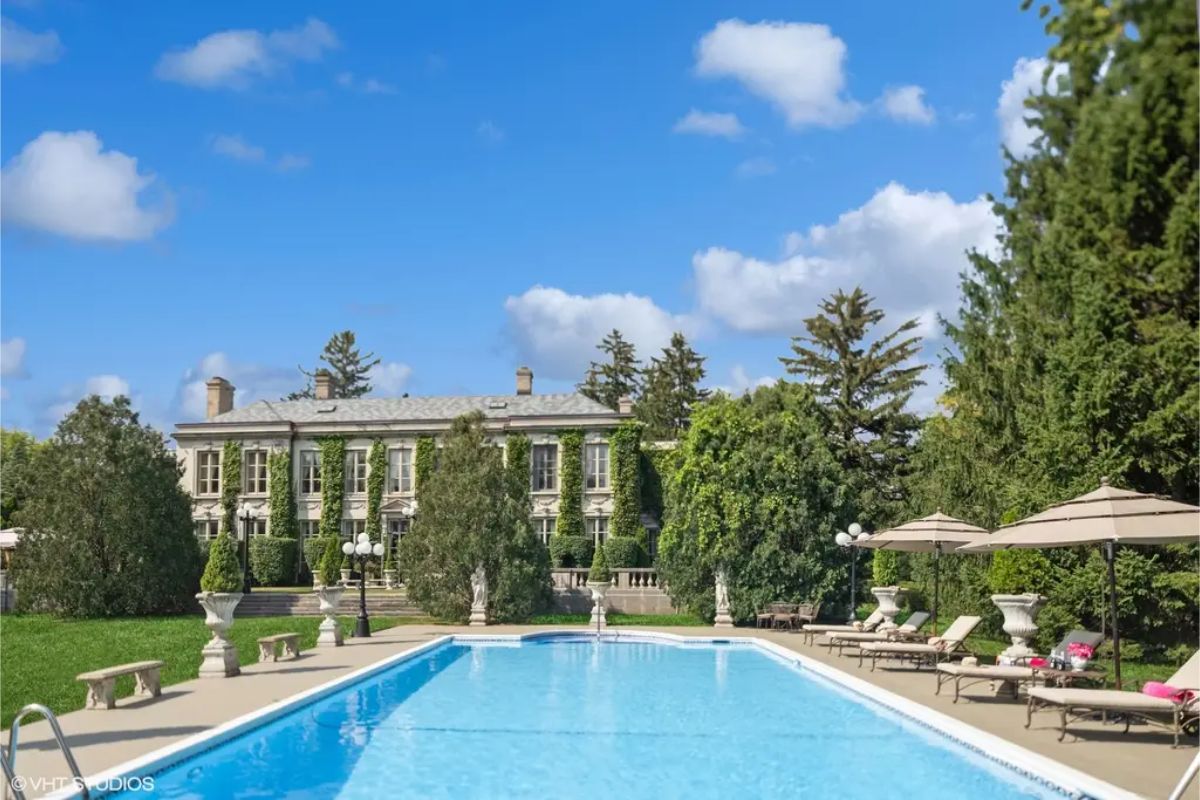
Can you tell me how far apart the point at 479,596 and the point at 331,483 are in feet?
55.5

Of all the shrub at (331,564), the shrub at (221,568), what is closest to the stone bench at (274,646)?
the shrub at (221,568)

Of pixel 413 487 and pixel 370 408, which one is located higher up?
pixel 370 408

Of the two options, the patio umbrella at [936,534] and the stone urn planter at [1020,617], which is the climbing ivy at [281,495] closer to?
the patio umbrella at [936,534]

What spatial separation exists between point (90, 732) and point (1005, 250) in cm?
2122

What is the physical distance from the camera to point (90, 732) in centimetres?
1132

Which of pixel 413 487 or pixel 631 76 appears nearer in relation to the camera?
pixel 631 76

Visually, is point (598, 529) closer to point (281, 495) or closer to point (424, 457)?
point (424, 457)

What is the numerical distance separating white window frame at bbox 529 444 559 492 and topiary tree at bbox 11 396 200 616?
14.4 metres

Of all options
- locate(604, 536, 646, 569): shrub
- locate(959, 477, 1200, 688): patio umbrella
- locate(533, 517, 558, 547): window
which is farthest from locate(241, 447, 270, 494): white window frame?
locate(959, 477, 1200, 688): patio umbrella

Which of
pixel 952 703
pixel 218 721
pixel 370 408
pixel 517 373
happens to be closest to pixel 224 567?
pixel 370 408

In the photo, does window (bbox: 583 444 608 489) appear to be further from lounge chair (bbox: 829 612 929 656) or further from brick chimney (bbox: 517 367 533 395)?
lounge chair (bbox: 829 612 929 656)

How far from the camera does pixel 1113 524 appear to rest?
12461mm

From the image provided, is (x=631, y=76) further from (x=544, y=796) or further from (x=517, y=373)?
(x=517, y=373)

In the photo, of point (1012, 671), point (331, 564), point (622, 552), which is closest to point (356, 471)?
point (331, 564)
